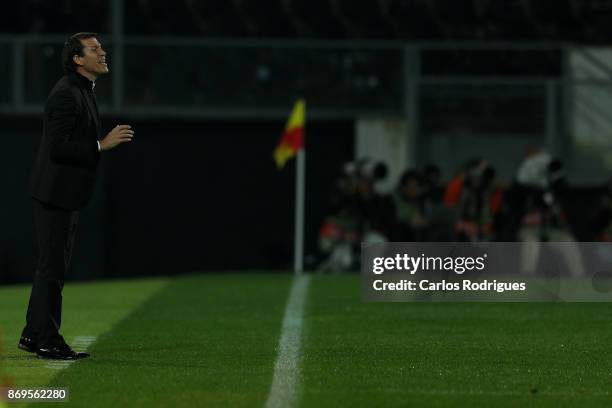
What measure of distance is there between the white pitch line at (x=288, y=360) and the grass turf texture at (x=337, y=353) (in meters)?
0.07

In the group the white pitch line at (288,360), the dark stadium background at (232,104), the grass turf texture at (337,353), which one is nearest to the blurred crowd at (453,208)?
the dark stadium background at (232,104)

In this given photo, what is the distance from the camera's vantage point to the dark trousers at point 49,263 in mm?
9945

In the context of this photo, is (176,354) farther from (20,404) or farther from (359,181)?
(359,181)

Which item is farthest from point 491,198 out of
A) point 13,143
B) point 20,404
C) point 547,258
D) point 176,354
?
point 20,404

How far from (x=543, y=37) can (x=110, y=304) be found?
14368mm

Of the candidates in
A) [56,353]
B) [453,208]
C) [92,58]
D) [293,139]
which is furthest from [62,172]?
[293,139]

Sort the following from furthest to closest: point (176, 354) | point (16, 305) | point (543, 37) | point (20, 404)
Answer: point (543, 37)
point (16, 305)
point (176, 354)
point (20, 404)

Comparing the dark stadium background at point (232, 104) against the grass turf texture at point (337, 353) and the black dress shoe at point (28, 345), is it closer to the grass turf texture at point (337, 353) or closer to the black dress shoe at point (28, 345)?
the grass turf texture at point (337, 353)

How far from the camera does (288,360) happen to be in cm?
1044

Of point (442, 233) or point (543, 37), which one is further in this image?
point (543, 37)

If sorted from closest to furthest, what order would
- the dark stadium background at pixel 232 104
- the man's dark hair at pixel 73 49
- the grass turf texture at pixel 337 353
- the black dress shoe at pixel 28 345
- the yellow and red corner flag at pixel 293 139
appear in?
1. the grass turf texture at pixel 337 353
2. the man's dark hair at pixel 73 49
3. the black dress shoe at pixel 28 345
4. the yellow and red corner flag at pixel 293 139
5. the dark stadium background at pixel 232 104

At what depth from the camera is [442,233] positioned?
2508cm

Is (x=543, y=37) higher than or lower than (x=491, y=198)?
higher

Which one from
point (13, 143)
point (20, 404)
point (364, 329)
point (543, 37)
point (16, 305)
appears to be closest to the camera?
point (20, 404)
